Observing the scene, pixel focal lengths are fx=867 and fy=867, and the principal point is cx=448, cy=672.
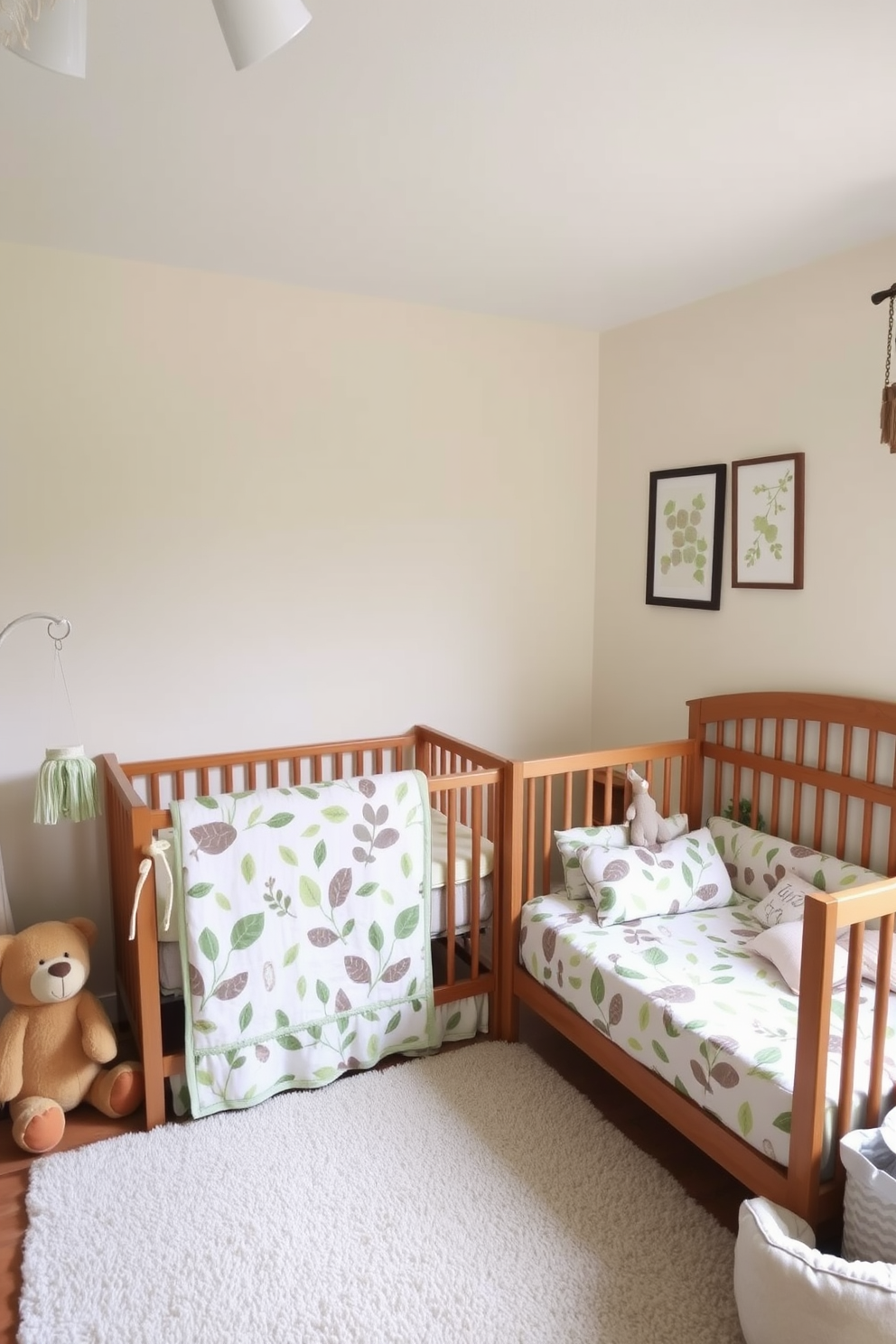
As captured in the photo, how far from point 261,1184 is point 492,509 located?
2349 millimetres

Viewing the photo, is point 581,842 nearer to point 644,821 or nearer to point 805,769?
point 644,821

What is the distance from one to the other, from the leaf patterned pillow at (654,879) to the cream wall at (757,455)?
641 mm

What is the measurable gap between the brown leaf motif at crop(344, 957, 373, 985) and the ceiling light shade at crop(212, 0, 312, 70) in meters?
2.07

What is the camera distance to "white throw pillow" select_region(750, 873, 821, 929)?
242cm

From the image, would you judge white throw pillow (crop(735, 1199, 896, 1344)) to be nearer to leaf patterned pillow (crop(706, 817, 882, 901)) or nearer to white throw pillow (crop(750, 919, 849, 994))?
white throw pillow (crop(750, 919, 849, 994))

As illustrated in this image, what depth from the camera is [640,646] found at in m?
Answer: 3.42

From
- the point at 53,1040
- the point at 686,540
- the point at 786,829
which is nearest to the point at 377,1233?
the point at 53,1040

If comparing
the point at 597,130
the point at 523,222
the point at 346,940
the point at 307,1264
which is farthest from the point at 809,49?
the point at 307,1264

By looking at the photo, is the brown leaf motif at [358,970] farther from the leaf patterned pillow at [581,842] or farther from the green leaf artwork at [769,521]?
the green leaf artwork at [769,521]

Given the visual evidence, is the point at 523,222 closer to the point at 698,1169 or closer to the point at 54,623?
the point at 54,623

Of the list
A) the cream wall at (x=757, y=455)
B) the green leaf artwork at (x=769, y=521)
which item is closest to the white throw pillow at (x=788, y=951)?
the cream wall at (x=757, y=455)

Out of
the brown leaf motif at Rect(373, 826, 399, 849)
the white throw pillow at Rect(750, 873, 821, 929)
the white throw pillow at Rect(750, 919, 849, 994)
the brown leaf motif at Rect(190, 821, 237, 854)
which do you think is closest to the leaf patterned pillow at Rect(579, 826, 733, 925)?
the white throw pillow at Rect(750, 873, 821, 929)

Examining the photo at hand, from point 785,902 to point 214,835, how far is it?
1.59 metres

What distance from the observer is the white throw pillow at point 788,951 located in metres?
2.16
